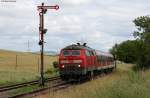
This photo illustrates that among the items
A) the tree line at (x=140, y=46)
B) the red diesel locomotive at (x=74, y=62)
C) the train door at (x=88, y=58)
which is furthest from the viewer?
the tree line at (x=140, y=46)

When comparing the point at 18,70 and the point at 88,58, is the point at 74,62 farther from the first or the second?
the point at 18,70

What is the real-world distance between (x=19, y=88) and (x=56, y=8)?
18.4 feet

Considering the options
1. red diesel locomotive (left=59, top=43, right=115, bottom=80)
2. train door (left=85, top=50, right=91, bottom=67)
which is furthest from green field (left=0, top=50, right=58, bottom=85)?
train door (left=85, top=50, right=91, bottom=67)

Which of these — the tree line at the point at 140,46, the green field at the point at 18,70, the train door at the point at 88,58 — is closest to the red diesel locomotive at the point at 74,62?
the train door at the point at 88,58

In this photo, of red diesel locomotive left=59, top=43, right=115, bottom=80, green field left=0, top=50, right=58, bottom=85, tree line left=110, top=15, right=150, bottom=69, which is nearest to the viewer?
red diesel locomotive left=59, top=43, right=115, bottom=80

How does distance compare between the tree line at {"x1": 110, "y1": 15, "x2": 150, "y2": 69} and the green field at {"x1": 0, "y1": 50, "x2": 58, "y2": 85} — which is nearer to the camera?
the green field at {"x1": 0, "y1": 50, "x2": 58, "y2": 85}

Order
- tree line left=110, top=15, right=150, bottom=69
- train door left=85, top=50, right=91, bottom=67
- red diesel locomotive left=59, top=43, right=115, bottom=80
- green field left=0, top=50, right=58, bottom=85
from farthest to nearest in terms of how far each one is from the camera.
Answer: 1. tree line left=110, top=15, right=150, bottom=69
2. green field left=0, top=50, right=58, bottom=85
3. train door left=85, top=50, right=91, bottom=67
4. red diesel locomotive left=59, top=43, right=115, bottom=80

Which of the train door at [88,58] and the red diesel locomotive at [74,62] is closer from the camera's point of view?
the red diesel locomotive at [74,62]

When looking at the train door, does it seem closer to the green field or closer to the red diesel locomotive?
the red diesel locomotive

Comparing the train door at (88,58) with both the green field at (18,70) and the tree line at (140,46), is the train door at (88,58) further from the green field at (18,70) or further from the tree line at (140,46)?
the tree line at (140,46)

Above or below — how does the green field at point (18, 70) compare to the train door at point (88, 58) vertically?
below

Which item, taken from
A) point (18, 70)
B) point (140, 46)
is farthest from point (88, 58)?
point (140, 46)

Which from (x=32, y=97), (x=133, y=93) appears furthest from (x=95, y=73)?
(x=133, y=93)

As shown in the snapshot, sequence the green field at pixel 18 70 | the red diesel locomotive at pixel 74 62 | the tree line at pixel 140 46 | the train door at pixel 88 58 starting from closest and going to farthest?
1. the red diesel locomotive at pixel 74 62
2. the train door at pixel 88 58
3. the green field at pixel 18 70
4. the tree line at pixel 140 46
